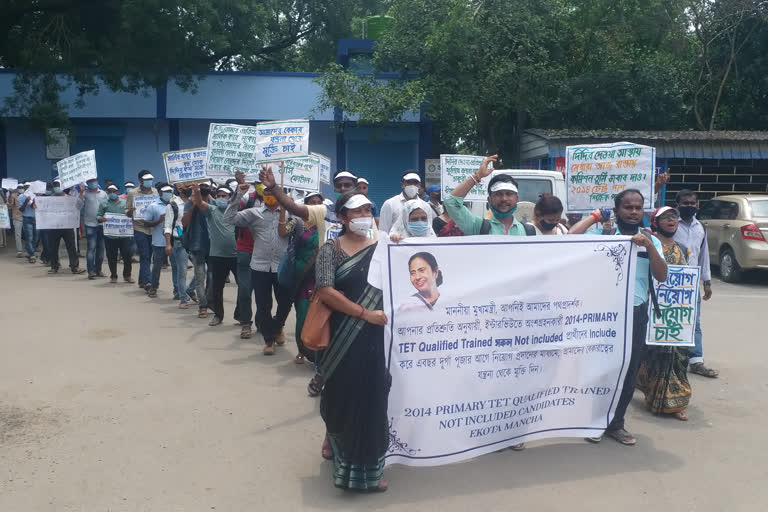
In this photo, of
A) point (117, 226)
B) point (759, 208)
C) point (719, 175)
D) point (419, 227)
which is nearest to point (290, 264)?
point (419, 227)

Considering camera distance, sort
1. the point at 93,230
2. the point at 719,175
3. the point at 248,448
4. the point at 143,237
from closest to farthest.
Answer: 1. the point at 248,448
2. the point at 143,237
3. the point at 93,230
4. the point at 719,175

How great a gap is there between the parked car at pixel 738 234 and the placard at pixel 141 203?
998 centimetres

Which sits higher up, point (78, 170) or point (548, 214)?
point (78, 170)

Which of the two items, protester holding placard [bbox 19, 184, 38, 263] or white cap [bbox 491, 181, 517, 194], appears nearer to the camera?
white cap [bbox 491, 181, 517, 194]

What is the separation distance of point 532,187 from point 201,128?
45.2 feet

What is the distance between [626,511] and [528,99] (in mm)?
17699

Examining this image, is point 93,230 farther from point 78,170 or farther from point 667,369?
point 667,369

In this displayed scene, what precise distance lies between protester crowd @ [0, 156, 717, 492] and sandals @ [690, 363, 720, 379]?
0.04 feet

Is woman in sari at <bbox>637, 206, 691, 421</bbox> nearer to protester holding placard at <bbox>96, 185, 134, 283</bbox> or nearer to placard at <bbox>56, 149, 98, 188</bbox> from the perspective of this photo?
protester holding placard at <bbox>96, 185, 134, 283</bbox>

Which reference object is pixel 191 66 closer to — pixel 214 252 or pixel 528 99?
pixel 528 99

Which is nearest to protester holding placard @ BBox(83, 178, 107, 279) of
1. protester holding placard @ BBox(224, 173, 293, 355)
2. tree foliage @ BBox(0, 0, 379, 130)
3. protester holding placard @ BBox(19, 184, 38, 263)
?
protester holding placard @ BBox(19, 184, 38, 263)

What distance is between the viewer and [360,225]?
4.34 metres

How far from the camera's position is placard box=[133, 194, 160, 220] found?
11617mm

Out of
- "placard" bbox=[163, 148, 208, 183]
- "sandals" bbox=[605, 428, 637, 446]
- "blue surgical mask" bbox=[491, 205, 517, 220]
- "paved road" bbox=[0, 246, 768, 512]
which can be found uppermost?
"placard" bbox=[163, 148, 208, 183]
